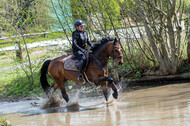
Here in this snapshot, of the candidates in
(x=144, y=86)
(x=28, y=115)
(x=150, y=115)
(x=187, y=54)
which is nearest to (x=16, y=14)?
(x=28, y=115)

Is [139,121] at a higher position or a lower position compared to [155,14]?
lower

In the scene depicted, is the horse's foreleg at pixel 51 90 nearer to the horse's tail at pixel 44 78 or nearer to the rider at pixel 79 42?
the horse's tail at pixel 44 78

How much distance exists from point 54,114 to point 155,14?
6.13 metres

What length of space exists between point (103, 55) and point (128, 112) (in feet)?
6.86

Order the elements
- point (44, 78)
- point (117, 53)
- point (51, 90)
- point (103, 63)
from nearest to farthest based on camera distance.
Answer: point (117, 53) < point (103, 63) < point (51, 90) < point (44, 78)

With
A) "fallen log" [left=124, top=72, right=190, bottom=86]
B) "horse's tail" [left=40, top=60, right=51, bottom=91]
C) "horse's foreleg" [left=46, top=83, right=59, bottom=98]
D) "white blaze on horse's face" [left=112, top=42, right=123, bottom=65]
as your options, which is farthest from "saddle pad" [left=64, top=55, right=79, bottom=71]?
"fallen log" [left=124, top=72, right=190, bottom=86]

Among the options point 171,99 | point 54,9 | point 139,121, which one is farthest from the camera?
point 54,9

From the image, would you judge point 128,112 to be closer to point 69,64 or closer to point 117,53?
point 117,53

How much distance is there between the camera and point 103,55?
8.23 meters

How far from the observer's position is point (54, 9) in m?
11.7

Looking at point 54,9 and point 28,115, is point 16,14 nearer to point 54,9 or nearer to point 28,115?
point 54,9

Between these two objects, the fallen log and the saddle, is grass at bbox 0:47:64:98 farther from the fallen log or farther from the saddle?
the fallen log

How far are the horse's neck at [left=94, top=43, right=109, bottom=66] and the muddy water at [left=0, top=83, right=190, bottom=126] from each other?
1342mm

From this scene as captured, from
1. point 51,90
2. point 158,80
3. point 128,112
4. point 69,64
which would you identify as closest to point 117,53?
point 128,112
